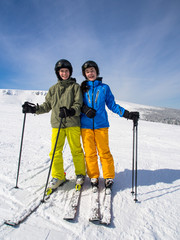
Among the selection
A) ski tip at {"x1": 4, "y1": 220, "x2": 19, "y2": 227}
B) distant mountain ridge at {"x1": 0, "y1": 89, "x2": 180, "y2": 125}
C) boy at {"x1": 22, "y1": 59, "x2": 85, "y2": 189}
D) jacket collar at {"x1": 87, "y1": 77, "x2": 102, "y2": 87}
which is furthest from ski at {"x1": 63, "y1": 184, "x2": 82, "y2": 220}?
distant mountain ridge at {"x1": 0, "y1": 89, "x2": 180, "y2": 125}

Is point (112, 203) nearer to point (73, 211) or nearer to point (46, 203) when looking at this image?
point (73, 211)

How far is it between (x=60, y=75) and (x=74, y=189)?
7.33 feet

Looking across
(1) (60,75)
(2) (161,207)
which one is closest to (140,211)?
(2) (161,207)

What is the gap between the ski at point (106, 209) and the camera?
1.89 metres

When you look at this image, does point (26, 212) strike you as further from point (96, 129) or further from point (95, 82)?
point (95, 82)

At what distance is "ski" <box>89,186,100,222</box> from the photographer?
1899 millimetres

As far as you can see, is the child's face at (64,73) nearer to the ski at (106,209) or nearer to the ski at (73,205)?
the ski at (73,205)

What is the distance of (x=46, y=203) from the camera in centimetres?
222

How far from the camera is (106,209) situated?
210 cm

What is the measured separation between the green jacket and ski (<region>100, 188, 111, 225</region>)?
52.5 inches

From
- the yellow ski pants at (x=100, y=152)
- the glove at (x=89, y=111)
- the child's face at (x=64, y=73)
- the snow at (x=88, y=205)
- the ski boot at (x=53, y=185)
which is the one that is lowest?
the snow at (x=88, y=205)

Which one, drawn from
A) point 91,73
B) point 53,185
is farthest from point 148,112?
point 53,185

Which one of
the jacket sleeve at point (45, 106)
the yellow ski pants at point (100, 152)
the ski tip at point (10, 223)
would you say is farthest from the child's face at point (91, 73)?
the ski tip at point (10, 223)

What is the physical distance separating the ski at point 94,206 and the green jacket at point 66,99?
1.24 meters
